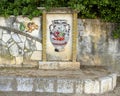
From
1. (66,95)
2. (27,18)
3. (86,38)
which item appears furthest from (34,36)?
(66,95)

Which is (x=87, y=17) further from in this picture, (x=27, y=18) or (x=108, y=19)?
(x=27, y=18)

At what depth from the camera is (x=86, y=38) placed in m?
11.3

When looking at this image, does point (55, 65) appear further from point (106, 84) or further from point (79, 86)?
point (106, 84)

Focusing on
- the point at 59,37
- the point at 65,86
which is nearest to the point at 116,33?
the point at 59,37

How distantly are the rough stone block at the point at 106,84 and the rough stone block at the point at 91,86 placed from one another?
6.2 inches

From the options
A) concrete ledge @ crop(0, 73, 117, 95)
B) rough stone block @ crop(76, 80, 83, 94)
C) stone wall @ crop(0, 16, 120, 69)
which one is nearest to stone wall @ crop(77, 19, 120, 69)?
stone wall @ crop(0, 16, 120, 69)

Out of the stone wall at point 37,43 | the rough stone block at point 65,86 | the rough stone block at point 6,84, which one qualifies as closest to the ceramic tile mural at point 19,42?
the stone wall at point 37,43

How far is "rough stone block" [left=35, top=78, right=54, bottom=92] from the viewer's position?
9453 millimetres

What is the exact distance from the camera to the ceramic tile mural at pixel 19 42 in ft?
35.9

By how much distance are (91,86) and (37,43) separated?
230cm

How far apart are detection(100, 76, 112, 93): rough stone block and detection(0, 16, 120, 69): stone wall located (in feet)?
5.00

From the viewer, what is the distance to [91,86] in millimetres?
9516

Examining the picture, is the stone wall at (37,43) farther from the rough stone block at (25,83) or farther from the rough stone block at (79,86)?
the rough stone block at (79,86)

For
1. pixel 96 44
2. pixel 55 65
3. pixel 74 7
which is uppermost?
pixel 74 7
